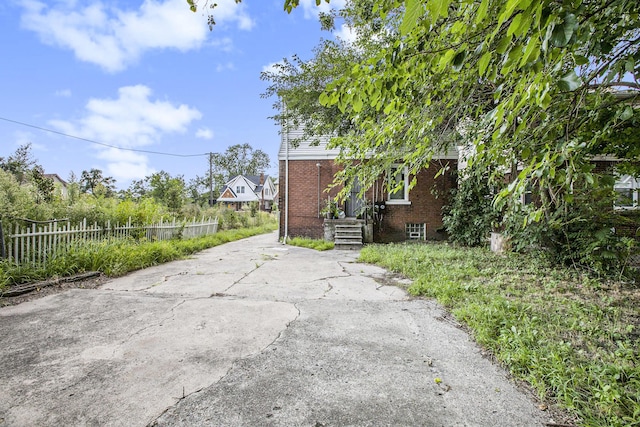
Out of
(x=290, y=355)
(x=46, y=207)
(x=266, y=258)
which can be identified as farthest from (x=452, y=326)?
(x=46, y=207)

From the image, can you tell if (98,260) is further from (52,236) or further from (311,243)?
(311,243)

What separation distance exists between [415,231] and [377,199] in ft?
6.68

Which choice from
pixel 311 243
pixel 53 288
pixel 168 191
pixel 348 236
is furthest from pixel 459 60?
pixel 168 191

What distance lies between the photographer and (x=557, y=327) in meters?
2.84

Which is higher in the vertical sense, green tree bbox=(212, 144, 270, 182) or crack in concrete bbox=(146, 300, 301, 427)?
green tree bbox=(212, 144, 270, 182)

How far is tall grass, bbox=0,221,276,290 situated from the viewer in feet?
15.6

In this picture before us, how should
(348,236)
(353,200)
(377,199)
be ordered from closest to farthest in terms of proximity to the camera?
1. (348,236)
2. (377,199)
3. (353,200)

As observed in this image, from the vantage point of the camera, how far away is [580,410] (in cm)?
180

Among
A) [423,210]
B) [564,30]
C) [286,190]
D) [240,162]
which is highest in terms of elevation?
[240,162]

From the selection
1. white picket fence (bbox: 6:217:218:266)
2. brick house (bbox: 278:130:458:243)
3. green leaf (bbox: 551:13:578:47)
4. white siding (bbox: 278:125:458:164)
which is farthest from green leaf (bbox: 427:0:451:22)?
white siding (bbox: 278:125:458:164)

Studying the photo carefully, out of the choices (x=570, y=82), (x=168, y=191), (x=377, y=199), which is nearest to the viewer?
(x=570, y=82)

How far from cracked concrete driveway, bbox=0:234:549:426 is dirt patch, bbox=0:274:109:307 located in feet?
0.85

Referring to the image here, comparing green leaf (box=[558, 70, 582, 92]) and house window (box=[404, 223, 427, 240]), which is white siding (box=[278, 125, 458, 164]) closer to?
house window (box=[404, 223, 427, 240])

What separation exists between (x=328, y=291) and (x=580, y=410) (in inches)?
133
